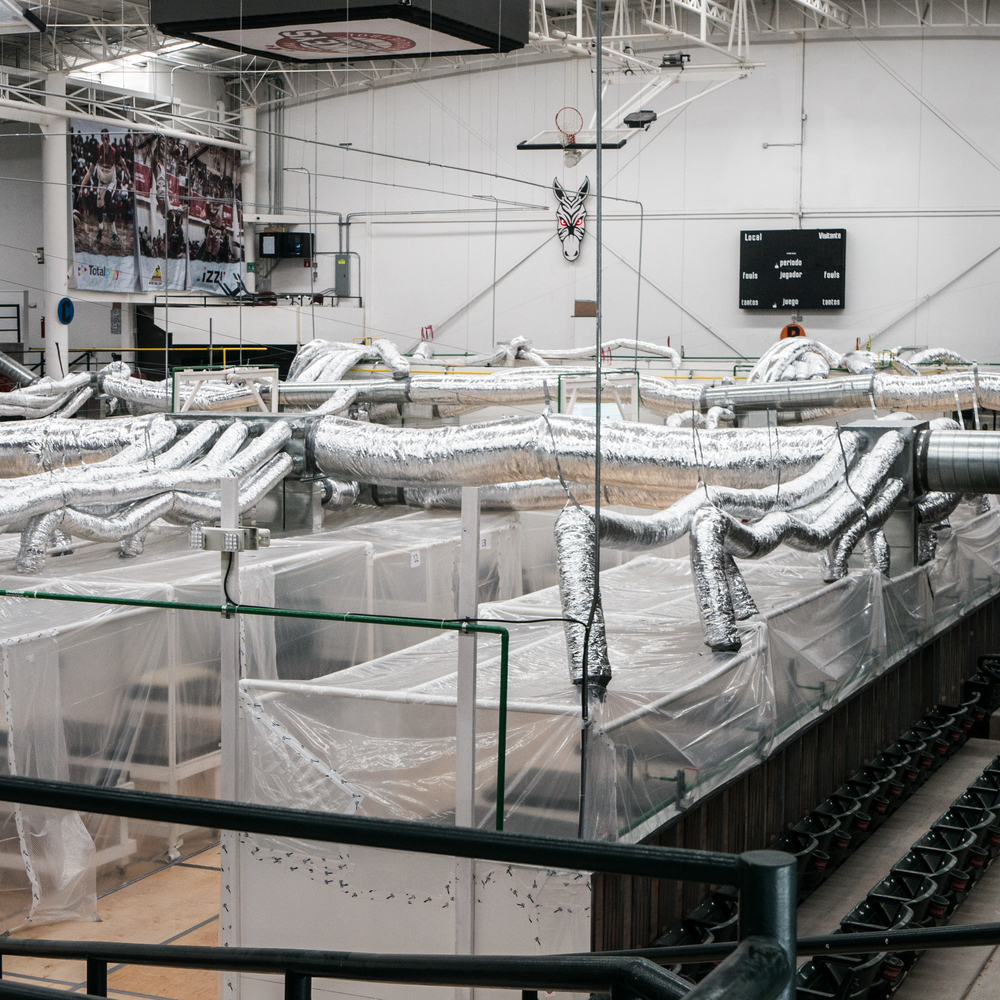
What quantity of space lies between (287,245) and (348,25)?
18.9m

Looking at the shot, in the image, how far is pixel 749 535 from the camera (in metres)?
5.91

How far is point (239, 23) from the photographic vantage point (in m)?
5.98

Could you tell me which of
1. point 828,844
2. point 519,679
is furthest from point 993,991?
point 519,679

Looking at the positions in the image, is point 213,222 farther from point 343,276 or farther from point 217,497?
point 217,497

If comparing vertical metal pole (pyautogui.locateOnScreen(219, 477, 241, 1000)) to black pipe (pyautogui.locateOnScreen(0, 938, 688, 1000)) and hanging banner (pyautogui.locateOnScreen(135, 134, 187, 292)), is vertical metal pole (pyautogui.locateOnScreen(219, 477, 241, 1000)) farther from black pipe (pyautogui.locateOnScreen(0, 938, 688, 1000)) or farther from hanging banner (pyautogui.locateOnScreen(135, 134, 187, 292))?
hanging banner (pyautogui.locateOnScreen(135, 134, 187, 292))

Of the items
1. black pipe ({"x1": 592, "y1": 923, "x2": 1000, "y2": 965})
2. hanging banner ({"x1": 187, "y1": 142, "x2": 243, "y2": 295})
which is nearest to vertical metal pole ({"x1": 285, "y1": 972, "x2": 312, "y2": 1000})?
black pipe ({"x1": 592, "y1": 923, "x2": 1000, "y2": 965})

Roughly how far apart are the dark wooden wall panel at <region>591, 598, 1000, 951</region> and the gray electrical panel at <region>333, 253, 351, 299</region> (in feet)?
53.4

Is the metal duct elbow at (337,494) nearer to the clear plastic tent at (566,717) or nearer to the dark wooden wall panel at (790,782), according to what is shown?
the clear plastic tent at (566,717)

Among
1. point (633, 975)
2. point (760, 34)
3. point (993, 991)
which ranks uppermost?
point (760, 34)

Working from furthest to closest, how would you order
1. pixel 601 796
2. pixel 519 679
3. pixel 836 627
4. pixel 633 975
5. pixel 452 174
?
1. pixel 452 174
2. pixel 836 627
3. pixel 519 679
4. pixel 601 796
5. pixel 633 975

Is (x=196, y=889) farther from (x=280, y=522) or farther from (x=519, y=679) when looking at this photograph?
(x=280, y=522)

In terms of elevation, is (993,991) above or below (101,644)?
below

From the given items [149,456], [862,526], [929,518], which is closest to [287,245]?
[149,456]

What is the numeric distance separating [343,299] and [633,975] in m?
23.8
